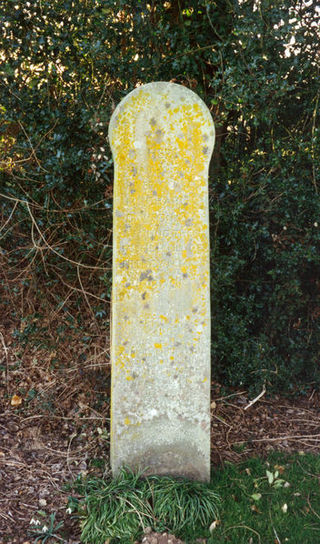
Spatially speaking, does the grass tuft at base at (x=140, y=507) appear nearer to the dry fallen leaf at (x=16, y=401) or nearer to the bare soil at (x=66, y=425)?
the bare soil at (x=66, y=425)

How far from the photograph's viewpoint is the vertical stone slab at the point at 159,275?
303 centimetres

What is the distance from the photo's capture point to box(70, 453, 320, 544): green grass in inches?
109

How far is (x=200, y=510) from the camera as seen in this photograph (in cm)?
291

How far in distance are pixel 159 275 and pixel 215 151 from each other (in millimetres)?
1923

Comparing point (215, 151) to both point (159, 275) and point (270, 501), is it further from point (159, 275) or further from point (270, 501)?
point (270, 501)

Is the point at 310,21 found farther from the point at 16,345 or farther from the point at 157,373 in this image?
the point at 16,345

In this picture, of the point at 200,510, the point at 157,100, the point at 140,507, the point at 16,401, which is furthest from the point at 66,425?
the point at 157,100

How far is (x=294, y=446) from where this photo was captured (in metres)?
4.01

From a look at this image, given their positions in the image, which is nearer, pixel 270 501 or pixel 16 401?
pixel 270 501

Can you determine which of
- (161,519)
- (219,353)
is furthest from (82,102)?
(161,519)

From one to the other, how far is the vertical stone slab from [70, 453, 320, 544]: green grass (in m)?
0.20

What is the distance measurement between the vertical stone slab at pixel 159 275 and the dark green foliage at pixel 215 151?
89 cm

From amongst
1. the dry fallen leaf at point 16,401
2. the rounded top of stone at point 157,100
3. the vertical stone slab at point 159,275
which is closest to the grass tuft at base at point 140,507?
the vertical stone slab at point 159,275

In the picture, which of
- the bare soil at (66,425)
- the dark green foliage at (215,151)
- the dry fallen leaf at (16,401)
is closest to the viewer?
the bare soil at (66,425)
